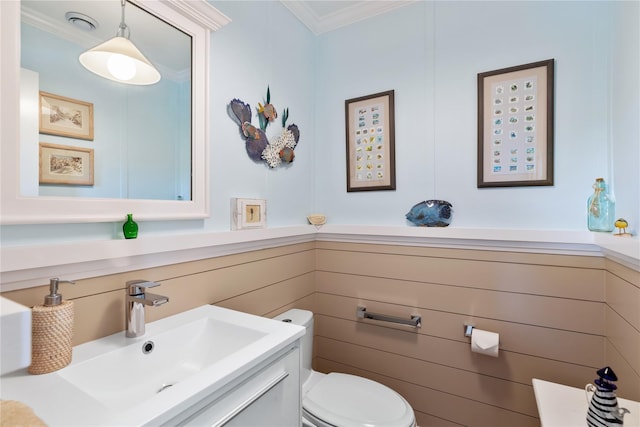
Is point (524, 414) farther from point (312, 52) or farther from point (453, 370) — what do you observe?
point (312, 52)

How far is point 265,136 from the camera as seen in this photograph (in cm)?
158

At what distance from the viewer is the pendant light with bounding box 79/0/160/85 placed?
36.9 inches

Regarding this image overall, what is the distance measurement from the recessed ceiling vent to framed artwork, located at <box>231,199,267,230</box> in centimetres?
76

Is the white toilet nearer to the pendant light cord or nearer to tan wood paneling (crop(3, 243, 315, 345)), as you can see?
tan wood paneling (crop(3, 243, 315, 345))

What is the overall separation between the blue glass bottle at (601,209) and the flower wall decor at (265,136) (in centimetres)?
143

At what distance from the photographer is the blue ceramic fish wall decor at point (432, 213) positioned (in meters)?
1.60

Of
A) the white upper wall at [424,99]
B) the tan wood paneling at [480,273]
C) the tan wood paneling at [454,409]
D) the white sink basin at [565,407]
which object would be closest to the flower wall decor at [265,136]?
the white upper wall at [424,99]

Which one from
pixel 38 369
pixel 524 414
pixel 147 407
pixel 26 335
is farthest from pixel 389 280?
pixel 26 335

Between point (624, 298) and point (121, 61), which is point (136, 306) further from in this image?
point (624, 298)

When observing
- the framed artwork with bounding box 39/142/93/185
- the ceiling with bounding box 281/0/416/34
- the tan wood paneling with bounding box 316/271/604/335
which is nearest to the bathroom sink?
the framed artwork with bounding box 39/142/93/185

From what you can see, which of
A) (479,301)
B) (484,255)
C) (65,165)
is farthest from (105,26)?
(479,301)

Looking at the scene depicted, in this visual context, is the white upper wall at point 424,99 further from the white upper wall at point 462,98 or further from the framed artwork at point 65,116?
the framed artwork at point 65,116

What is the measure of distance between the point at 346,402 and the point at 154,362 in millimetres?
836

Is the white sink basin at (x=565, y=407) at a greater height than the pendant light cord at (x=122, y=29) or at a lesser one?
lesser
